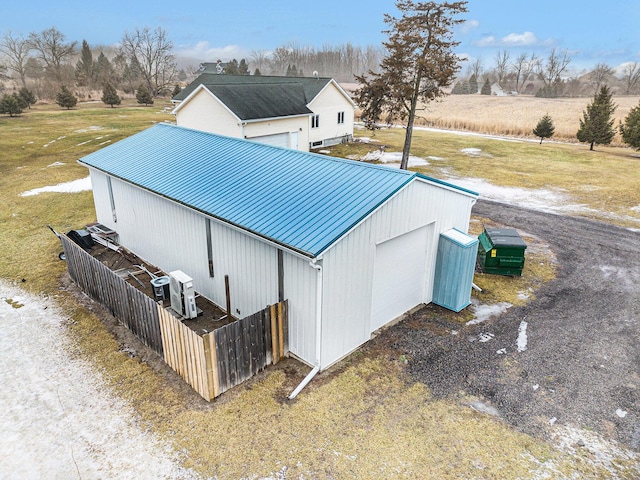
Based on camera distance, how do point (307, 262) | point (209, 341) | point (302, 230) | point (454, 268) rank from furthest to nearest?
point (454, 268)
point (302, 230)
point (307, 262)
point (209, 341)

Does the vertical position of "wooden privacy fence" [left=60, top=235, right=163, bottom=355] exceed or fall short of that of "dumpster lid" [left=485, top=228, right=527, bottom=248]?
it falls short

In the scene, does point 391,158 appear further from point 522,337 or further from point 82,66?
point 82,66

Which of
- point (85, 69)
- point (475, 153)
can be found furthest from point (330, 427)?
point (85, 69)

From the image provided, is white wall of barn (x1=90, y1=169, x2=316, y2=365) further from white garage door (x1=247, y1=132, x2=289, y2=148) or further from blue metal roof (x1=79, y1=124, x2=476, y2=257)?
white garage door (x1=247, y1=132, x2=289, y2=148)

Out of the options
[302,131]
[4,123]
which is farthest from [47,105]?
[302,131]

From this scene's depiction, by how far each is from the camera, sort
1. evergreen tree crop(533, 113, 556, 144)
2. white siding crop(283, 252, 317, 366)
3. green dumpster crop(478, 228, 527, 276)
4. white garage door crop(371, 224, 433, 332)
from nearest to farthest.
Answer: white siding crop(283, 252, 317, 366) → white garage door crop(371, 224, 433, 332) → green dumpster crop(478, 228, 527, 276) → evergreen tree crop(533, 113, 556, 144)

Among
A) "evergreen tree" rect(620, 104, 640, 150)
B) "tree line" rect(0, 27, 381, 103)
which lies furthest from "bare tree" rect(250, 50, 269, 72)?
"evergreen tree" rect(620, 104, 640, 150)
